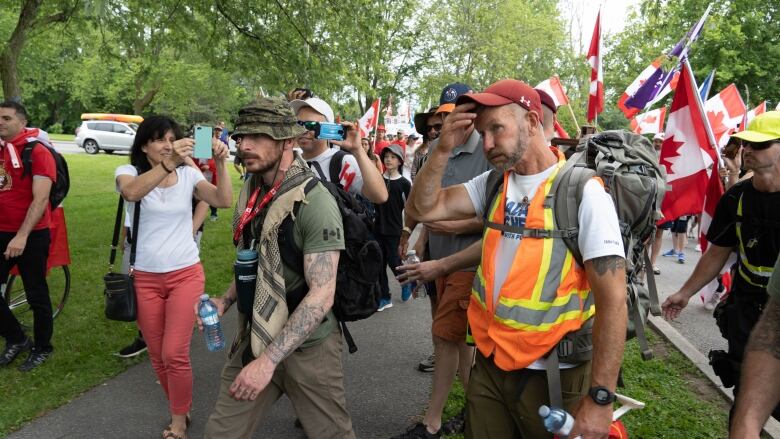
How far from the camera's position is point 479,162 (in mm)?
3650

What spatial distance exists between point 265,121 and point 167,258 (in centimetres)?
168

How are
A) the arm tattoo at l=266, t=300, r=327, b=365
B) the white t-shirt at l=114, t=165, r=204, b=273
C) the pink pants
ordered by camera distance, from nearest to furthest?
the arm tattoo at l=266, t=300, r=327, b=365, the pink pants, the white t-shirt at l=114, t=165, r=204, b=273

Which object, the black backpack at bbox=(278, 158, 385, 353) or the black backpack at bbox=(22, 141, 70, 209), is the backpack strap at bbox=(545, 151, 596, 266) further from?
the black backpack at bbox=(22, 141, 70, 209)

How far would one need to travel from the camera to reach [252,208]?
8.80 ft

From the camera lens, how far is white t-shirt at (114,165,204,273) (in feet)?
12.1

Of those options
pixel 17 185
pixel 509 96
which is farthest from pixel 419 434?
pixel 17 185

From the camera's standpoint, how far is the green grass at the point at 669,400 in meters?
3.96

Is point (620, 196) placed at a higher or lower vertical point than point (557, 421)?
higher

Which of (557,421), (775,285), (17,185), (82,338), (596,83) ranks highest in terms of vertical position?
(596,83)

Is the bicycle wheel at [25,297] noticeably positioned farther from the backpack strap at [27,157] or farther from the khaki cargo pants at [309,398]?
the khaki cargo pants at [309,398]

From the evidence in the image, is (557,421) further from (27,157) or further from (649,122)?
(649,122)

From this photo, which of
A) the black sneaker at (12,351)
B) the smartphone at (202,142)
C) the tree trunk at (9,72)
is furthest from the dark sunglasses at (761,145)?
the tree trunk at (9,72)

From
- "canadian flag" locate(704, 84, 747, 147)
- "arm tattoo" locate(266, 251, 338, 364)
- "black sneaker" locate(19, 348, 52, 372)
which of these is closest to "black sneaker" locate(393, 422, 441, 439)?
"arm tattoo" locate(266, 251, 338, 364)

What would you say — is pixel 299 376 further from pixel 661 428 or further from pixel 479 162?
pixel 661 428
